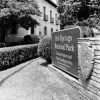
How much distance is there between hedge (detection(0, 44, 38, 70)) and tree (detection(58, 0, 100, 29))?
346 cm

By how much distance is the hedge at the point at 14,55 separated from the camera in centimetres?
790

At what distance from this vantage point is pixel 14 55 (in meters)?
8.62

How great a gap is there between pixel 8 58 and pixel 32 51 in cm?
277

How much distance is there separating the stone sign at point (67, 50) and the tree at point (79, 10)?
12.4ft

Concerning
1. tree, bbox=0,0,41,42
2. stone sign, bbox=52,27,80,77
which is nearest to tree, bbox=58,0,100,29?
tree, bbox=0,0,41,42

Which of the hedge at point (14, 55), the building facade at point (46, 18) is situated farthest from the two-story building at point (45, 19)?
the hedge at point (14, 55)

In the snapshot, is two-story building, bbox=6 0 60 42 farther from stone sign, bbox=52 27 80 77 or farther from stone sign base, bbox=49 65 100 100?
stone sign base, bbox=49 65 100 100

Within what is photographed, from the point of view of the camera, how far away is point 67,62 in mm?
5500

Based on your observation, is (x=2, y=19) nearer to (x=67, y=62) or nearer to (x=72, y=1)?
(x=72, y=1)

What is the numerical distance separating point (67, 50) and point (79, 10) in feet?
19.8

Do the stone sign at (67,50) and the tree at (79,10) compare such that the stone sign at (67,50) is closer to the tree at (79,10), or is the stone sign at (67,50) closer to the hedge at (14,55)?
the hedge at (14,55)

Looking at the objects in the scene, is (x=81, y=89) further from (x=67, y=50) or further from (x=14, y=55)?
(x=14, y=55)

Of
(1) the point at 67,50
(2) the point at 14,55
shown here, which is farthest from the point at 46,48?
(1) the point at 67,50

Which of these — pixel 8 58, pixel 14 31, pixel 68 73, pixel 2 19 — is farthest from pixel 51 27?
pixel 68 73
